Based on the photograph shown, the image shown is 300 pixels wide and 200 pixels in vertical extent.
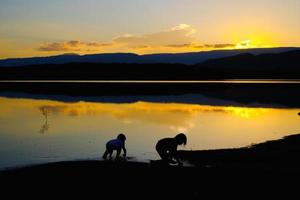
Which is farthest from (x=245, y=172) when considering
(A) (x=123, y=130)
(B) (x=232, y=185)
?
(A) (x=123, y=130)

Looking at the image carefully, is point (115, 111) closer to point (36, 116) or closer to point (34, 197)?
point (36, 116)

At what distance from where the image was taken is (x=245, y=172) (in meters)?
14.8

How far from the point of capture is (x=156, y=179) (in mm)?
13695

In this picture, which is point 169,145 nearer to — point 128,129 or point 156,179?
point 156,179

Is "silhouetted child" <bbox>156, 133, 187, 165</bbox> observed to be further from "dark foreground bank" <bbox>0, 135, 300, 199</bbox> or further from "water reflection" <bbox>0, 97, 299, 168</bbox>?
"water reflection" <bbox>0, 97, 299, 168</bbox>

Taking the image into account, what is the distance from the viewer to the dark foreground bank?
1213 centimetres

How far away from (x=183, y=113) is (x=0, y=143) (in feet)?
66.4

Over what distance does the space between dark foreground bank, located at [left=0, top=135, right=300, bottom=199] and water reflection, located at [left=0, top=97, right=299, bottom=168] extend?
385cm

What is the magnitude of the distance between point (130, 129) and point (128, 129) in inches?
5.7

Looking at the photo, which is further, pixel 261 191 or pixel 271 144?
pixel 271 144

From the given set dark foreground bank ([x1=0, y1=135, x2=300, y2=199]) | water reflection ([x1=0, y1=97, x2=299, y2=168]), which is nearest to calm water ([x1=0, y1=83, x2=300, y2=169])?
water reflection ([x1=0, y1=97, x2=299, y2=168])

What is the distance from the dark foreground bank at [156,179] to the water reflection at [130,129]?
385cm

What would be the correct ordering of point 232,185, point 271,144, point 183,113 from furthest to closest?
point 183,113 → point 271,144 → point 232,185

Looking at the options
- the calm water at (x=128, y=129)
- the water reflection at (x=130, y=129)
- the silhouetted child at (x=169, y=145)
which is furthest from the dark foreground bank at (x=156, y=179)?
the water reflection at (x=130, y=129)
